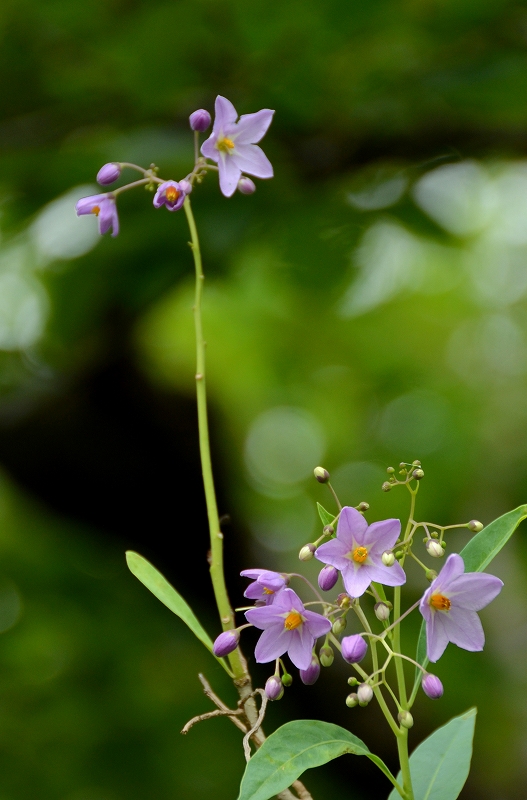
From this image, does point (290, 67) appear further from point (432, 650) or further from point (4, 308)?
point (432, 650)

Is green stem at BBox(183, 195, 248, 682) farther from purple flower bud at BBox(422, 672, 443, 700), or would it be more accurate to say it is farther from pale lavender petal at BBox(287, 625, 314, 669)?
purple flower bud at BBox(422, 672, 443, 700)

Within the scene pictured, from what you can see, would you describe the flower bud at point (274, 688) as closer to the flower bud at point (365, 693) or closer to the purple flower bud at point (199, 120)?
the flower bud at point (365, 693)

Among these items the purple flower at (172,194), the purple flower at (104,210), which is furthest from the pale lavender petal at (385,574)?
the purple flower at (104,210)

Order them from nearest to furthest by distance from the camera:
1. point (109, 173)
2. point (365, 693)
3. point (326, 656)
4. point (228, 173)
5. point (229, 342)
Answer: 1. point (365, 693)
2. point (326, 656)
3. point (228, 173)
4. point (109, 173)
5. point (229, 342)

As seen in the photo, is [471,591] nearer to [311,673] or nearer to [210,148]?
[311,673]

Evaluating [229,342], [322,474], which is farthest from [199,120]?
[229,342]

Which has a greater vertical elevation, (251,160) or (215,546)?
(251,160)
